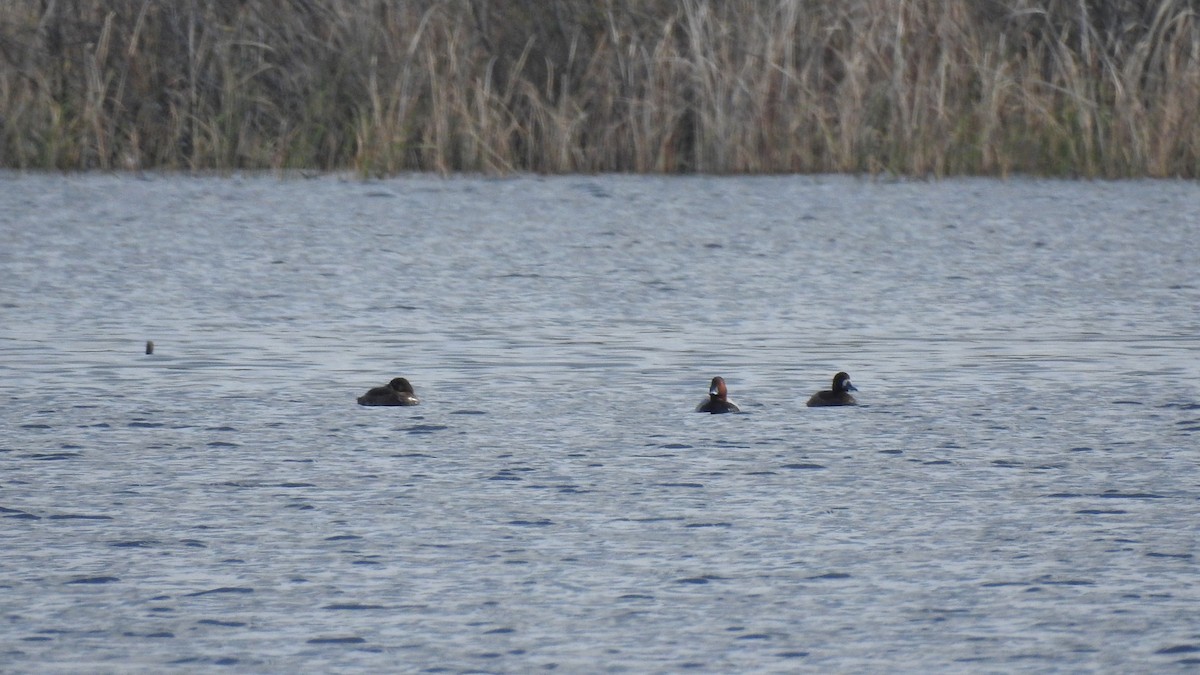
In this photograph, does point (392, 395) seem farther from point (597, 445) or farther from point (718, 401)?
point (718, 401)

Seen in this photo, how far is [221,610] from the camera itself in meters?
4.00

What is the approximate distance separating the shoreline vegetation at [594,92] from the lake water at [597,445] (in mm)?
1952

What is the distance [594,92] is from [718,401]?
7445mm

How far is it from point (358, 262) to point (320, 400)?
3.57 meters

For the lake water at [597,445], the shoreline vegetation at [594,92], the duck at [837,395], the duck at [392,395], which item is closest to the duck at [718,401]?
the lake water at [597,445]

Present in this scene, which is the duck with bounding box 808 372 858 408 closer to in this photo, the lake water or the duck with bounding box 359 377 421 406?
the lake water

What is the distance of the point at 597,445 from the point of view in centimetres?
577

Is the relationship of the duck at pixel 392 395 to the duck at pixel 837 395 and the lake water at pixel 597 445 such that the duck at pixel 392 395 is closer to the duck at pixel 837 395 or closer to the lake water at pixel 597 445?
the lake water at pixel 597 445

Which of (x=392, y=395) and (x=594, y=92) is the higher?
(x=594, y=92)

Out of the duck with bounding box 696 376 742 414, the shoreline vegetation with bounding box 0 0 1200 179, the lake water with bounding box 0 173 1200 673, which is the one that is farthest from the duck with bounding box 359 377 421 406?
the shoreline vegetation with bounding box 0 0 1200 179

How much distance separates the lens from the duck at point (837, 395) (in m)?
6.33

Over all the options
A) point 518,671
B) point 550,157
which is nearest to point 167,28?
point 550,157

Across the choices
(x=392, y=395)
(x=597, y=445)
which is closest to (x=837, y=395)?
(x=597, y=445)

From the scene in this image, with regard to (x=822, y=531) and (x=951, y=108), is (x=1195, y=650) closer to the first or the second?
(x=822, y=531)
